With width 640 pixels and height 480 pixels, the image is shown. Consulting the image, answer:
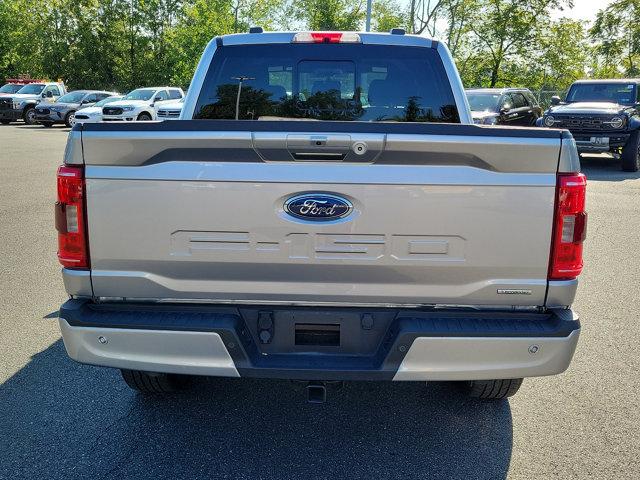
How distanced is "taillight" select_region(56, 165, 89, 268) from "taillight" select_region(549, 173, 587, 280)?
80.0 inches

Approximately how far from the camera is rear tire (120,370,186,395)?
11.0 ft

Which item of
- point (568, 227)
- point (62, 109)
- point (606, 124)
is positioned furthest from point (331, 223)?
point (62, 109)

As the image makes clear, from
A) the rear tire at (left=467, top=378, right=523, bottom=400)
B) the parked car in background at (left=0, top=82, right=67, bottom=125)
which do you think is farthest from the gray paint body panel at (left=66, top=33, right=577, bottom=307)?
the parked car in background at (left=0, top=82, right=67, bottom=125)

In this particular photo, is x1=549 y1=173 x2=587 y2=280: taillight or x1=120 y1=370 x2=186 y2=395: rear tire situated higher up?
x1=549 y1=173 x2=587 y2=280: taillight

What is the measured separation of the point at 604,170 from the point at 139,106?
18449 mm

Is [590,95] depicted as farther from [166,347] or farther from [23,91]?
[23,91]

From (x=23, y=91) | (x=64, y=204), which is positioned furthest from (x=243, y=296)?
(x=23, y=91)

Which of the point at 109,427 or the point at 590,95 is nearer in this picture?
the point at 109,427

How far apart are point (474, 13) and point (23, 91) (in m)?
25.3

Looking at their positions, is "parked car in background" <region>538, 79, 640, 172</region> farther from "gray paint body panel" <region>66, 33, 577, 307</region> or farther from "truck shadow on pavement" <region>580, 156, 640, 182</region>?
"gray paint body panel" <region>66, 33, 577, 307</region>

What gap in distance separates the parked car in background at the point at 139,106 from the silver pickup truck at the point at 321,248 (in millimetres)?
24203

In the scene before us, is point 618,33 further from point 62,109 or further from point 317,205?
point 317,205

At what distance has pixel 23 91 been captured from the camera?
104ft

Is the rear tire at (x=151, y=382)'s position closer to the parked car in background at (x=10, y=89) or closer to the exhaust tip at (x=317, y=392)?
the exhaust tip at (x=317, y=392)
